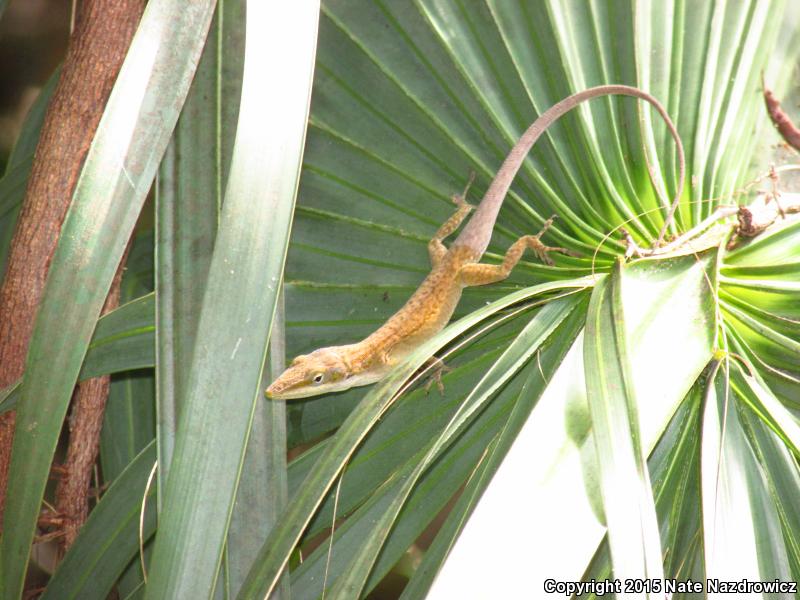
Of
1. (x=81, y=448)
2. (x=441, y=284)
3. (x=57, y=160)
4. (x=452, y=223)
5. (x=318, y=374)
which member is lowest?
(x=81, y=448)

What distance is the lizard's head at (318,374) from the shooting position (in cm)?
145

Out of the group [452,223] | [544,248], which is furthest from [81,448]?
[544,248]

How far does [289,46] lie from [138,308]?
66cm

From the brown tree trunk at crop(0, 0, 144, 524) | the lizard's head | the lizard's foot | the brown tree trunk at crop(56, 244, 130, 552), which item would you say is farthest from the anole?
the brown tree trunk at crop(0, 0, 144, 524)

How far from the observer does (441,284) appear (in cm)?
158

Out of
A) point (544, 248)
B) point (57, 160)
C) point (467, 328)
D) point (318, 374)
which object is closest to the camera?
point (467, 328)

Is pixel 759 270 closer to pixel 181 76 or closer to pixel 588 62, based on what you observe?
pixel 588 62

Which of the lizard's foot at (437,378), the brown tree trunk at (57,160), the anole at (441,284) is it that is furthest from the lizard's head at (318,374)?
the brown tree trunk at (57,160)

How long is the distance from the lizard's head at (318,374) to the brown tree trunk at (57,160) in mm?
519

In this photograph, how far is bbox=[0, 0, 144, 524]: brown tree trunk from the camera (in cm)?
118

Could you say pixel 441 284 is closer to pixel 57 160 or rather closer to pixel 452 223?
pixel 452 223

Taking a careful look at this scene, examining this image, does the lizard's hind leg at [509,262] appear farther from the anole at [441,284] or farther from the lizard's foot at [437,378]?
the lizard's foot at [437,378]

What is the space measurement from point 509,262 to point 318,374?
→ 51cm

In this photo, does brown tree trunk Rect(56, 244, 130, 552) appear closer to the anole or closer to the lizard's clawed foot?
the anole
